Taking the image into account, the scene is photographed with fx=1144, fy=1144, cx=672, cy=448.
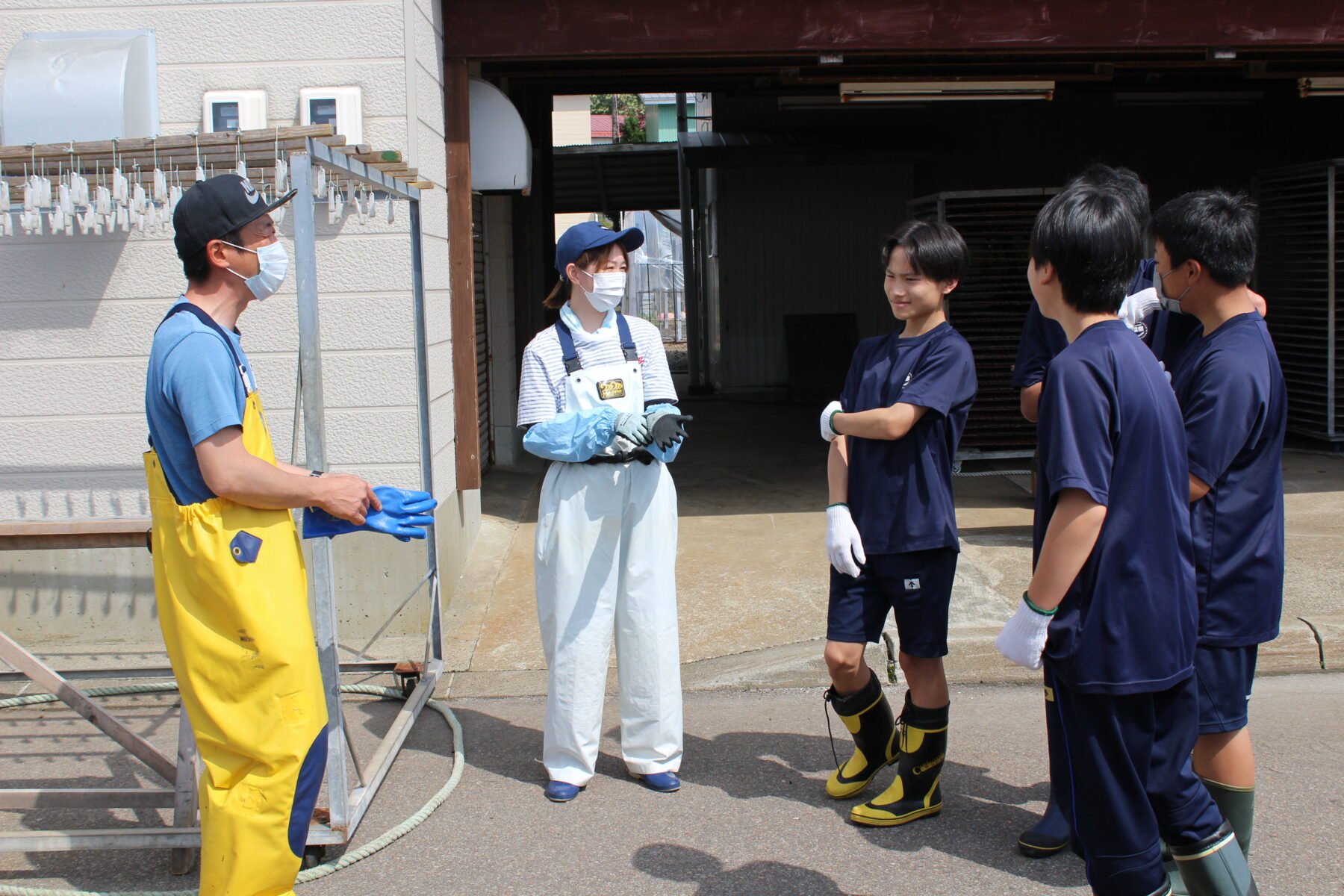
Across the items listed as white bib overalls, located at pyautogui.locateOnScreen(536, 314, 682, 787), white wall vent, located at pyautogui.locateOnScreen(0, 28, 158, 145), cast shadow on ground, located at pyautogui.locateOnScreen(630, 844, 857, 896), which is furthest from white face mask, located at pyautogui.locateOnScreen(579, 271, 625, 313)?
white wall vent, located at pyautogui.locateOnScreen(0, 28, 158, 145)

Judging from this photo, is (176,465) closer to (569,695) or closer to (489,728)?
(569,695)

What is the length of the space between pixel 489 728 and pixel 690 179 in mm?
A: 12549

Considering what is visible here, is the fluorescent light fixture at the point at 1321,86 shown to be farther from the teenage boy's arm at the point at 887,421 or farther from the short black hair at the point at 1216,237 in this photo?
the teenage boy's arm at the point at 887,421

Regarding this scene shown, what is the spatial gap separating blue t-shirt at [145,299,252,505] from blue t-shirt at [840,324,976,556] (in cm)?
181

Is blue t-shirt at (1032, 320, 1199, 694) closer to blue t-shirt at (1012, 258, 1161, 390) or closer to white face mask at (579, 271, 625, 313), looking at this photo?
blue t-shirt at (1012, 258, 1161, 390)

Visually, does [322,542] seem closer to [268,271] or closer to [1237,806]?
[268,271]

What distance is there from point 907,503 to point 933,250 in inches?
29.8

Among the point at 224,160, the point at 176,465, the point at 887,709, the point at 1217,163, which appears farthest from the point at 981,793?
the point at 1217,163

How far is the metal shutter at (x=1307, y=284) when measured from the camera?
30.5 feet

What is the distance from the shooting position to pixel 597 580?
379cm

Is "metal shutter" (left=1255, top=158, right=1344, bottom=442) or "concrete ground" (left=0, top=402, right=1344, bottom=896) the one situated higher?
"metal shutter" (left=1255, top=158, right=1344, bottom=442)

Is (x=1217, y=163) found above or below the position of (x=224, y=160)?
above

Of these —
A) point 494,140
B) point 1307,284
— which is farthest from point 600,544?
point 1307,284

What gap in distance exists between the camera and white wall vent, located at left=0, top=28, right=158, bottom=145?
4.89m
